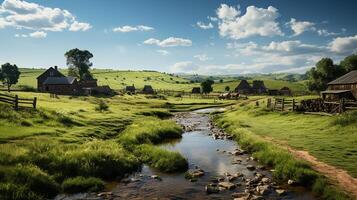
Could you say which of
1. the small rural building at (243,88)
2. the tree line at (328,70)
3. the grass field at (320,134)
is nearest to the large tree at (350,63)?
the tree line at (328,70)

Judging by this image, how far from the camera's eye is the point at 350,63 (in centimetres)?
11162

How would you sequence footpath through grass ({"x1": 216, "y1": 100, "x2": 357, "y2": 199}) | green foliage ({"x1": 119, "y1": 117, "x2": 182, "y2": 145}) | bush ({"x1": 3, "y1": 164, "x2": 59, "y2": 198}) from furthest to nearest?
1. green foliage ({"x1": 119, "y1": 117, "x2": 182, "y2": 145})
2. footpath through grass ({"x1": 216, "y1": 100, "x2": 357, "y2": 199})
3. bush ({"x1": 3, "y1": 164, "x2": 59, "y2": 198})

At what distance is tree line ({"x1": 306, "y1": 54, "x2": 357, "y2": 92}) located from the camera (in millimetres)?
112000

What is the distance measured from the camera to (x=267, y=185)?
18.9m

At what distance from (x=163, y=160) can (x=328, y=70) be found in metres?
104

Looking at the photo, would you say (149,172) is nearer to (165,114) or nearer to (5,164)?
(5,164)

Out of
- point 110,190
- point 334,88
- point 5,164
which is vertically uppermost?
point 334,88

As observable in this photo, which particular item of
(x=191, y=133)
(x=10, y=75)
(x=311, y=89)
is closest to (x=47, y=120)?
(x=191, y=133)

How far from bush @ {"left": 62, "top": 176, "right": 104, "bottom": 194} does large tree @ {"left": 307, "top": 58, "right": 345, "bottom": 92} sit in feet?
360

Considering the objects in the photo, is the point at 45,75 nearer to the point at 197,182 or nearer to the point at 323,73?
the point at 323,73

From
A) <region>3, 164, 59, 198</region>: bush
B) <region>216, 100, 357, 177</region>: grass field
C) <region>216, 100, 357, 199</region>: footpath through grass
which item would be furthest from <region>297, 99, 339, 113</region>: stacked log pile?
<region>3, 164, 59, 198</region>: bush

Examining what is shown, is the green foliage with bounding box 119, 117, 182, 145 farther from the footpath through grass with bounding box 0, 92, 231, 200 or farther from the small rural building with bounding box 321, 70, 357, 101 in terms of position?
the small rural building with bounding box 321, 70, 357, 101

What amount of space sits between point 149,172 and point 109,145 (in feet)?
15.5

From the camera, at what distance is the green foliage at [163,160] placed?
23.2 metres
